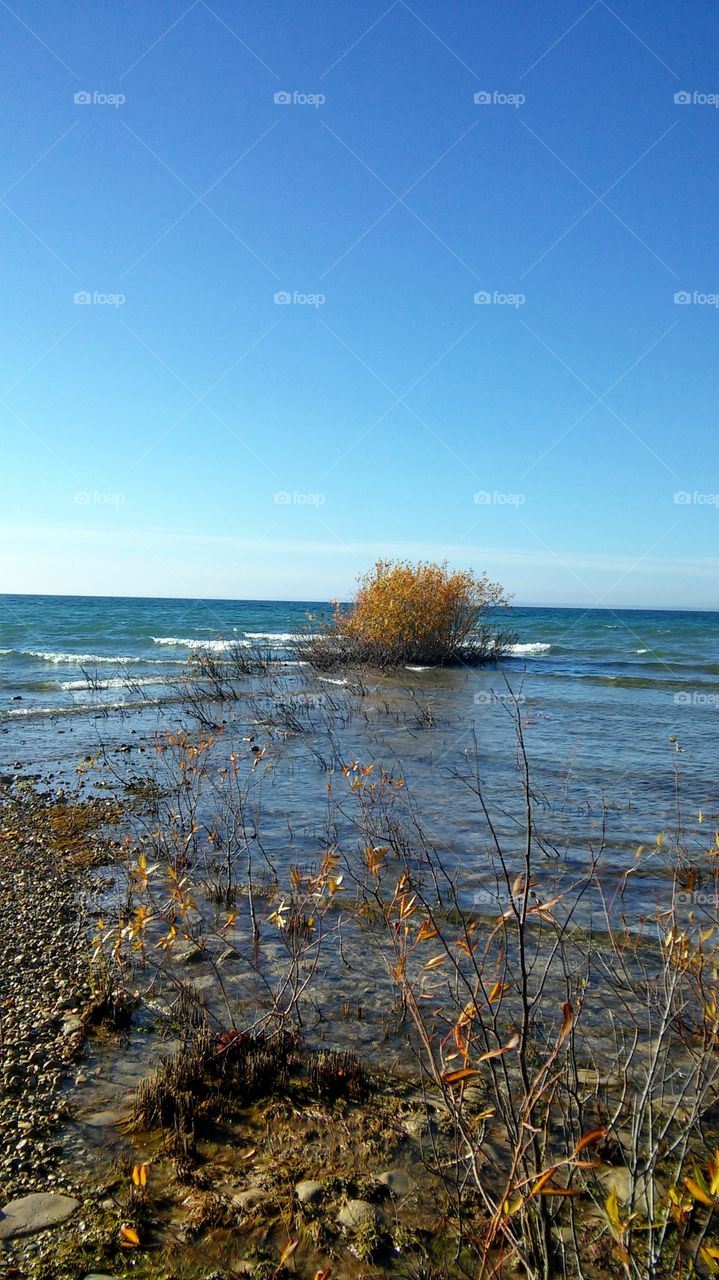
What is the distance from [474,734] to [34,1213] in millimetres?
6413

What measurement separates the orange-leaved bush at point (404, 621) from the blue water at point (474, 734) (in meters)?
1.06

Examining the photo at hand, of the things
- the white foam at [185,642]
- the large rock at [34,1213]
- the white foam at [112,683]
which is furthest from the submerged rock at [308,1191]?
the white foam at [185,642]

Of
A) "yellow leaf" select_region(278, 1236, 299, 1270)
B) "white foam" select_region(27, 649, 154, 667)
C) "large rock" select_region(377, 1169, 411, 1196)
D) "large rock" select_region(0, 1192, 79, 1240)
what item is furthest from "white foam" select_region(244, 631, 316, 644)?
"yellow leaf" select_region(278, 1236, 299, 1270)

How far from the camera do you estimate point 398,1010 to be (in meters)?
4.84

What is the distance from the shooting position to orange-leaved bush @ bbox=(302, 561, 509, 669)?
2497cm

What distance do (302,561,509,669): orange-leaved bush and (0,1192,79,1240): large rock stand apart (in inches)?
834

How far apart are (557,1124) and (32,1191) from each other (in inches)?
90.2

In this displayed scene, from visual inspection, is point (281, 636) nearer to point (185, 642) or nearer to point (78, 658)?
point (185, 642)

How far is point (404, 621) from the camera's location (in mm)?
25219

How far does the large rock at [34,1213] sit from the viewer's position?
3.05 meters

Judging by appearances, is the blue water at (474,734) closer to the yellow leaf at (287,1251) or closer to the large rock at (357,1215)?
the large rock at (357,1215)

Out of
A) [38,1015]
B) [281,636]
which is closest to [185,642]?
[281,636]

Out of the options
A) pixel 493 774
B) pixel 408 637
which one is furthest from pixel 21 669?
pixel 493 774

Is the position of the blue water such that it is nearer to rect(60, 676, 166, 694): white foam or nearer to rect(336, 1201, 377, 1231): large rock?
rect(60, 676, 166, 694): white foam
